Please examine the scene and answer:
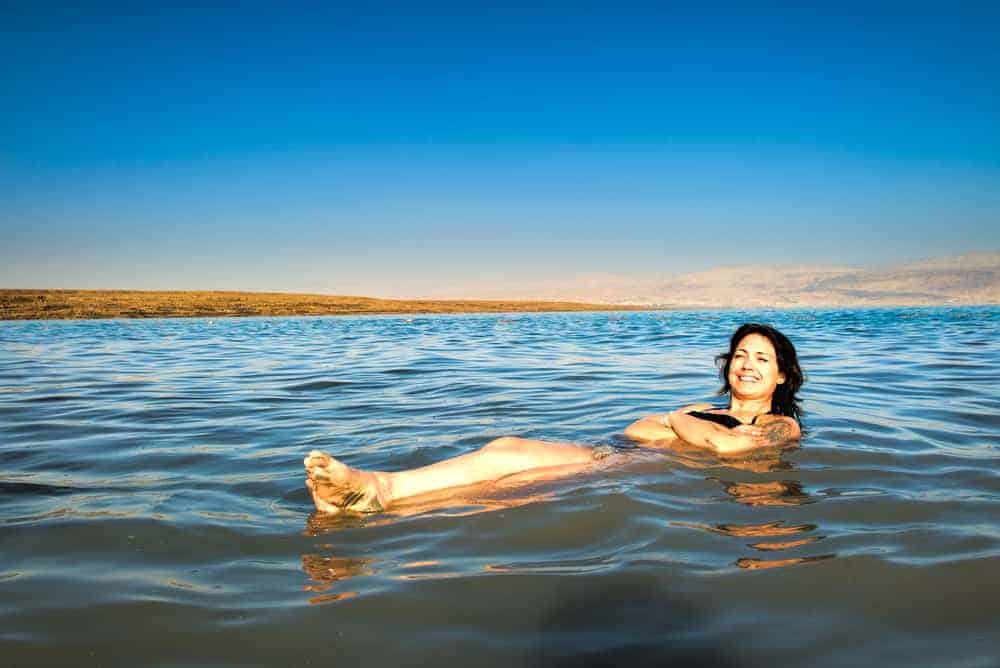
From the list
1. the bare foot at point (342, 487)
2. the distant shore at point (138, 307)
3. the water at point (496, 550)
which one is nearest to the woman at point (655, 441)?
the bare foot at point (342, 487)

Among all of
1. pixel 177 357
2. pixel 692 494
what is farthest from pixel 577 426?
pixel 177 357

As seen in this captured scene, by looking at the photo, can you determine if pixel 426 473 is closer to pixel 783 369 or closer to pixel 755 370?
pixel 755 370

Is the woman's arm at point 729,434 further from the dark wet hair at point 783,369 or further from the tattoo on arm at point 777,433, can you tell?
the dark wet hair at point 783,369

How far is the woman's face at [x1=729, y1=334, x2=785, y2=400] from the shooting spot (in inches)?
209

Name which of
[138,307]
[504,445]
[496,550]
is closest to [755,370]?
[504,445]

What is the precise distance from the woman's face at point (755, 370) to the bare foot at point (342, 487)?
322cm

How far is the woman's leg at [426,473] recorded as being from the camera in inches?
129

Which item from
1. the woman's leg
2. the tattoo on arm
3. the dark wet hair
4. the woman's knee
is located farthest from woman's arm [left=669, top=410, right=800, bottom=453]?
the woman's knee

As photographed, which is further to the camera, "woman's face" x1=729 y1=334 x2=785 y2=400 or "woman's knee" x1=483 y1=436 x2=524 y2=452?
"woman's face" x1=729 y1=334 x2=785 y2=400

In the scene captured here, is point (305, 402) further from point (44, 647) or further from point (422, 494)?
point (44, 647)

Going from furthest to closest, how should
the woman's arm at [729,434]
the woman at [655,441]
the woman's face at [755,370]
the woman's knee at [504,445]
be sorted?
the woman's face at [755,370] → the woman's arm at [729,434] → the woman's knee at [504,445] → the woman at [655,441]

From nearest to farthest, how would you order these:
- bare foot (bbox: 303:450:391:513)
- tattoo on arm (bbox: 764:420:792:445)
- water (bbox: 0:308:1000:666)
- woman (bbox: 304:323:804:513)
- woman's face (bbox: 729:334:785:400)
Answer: water (bbox: 0:308:1000:666) < bare foot (bbox: 303:450:391:513) < woman (bbox: 304:323:804:513) < tattoo on arm (bbox: 764:420:792:445) < woman's face (bbox: 729:334:785:400)

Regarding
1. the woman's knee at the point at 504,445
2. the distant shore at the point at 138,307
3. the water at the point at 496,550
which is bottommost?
the water at the point at 496,550

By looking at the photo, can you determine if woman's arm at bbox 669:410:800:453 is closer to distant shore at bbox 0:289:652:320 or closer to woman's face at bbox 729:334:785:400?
woman's face at bbox 729:334:785:400
